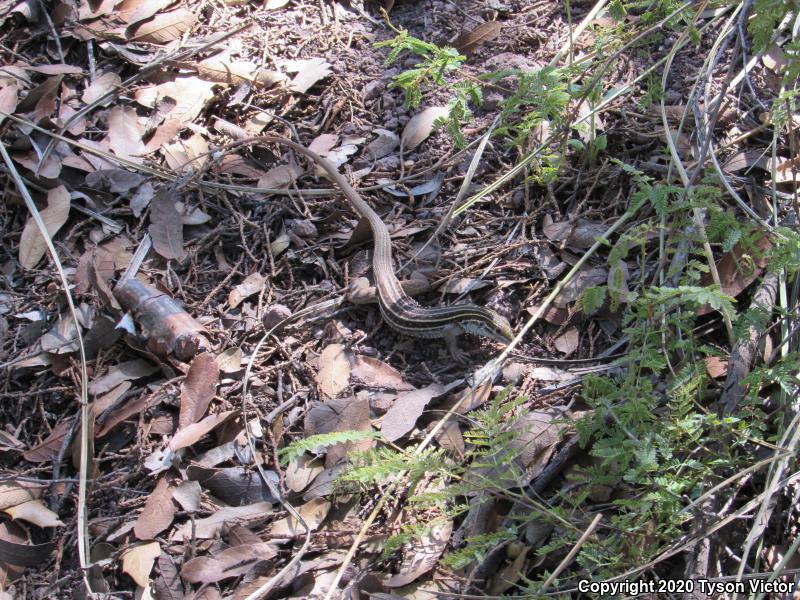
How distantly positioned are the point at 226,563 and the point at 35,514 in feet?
3.05

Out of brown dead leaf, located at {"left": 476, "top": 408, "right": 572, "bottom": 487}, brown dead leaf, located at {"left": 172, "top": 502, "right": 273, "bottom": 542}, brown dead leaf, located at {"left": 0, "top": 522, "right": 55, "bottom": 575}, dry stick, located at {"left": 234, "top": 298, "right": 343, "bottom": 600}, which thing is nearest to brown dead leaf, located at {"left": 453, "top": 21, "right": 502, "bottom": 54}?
dry stick, located at {"left": 234, "top": 298, "right": 343, "bottom": 600}

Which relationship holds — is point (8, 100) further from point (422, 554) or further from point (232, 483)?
point (422, 554)

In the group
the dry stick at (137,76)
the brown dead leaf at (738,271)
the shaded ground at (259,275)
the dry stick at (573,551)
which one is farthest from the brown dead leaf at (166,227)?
the brown dead leaf at (738,271)

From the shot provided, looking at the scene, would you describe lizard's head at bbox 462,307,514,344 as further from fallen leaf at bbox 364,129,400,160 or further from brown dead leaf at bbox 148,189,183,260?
brown dead leaf at bbox 148,189,183,260

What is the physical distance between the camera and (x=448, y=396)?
10.6ft

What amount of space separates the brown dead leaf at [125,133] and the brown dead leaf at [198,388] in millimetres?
1556

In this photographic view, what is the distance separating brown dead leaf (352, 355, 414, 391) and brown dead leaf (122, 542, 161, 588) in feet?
3.85

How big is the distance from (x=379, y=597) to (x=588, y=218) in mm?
2182

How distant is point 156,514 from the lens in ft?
9.51

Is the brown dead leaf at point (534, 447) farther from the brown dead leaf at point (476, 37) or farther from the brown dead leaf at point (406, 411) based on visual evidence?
the brown dead leaf at point (476, 37)

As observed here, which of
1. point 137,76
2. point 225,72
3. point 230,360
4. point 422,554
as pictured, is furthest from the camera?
point 225,72

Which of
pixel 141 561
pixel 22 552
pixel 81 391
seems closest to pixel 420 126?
pixel 81 391

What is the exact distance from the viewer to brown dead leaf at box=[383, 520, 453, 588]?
8.51ft

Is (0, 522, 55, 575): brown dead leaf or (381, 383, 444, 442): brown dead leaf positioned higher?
(381, 383, 444, 442): brown dead leaf
